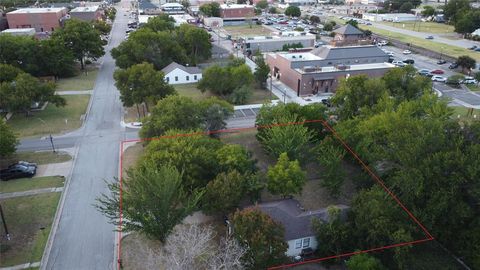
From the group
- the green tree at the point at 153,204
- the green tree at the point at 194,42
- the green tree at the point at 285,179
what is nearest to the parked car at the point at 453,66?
the green tree at the point at 194,42

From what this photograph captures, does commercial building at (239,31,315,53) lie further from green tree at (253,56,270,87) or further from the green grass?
the green grass

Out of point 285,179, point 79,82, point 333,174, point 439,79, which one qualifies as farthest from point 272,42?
point 285,179

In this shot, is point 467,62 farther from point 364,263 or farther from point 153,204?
point 153,204

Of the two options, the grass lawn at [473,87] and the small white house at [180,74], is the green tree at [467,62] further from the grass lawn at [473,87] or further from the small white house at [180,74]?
the small white house at [180,74]

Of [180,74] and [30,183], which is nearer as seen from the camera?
[30,183]

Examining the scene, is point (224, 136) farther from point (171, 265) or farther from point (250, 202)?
point (171, 265)

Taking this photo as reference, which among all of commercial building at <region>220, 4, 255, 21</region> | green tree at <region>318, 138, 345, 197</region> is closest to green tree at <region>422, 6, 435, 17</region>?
commercial building at <region>220, 4, 255, 21</region>
